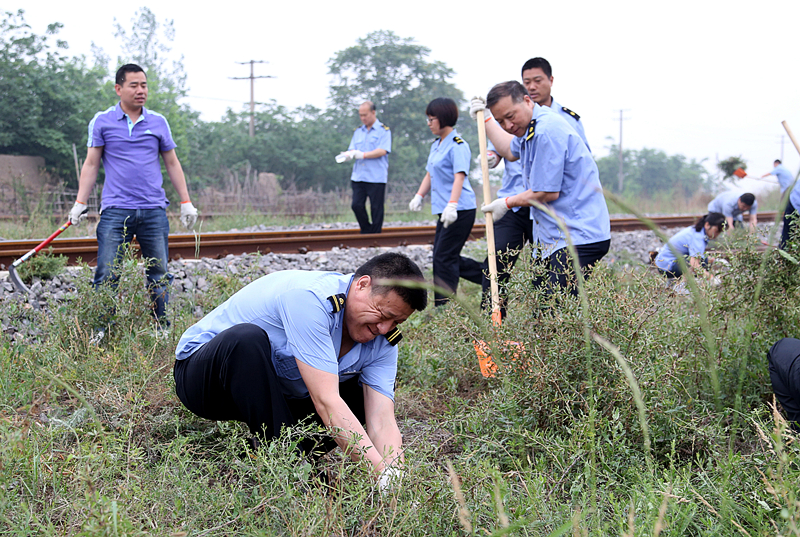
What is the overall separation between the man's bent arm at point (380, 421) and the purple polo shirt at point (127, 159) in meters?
2.88

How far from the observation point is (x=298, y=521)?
195 cm

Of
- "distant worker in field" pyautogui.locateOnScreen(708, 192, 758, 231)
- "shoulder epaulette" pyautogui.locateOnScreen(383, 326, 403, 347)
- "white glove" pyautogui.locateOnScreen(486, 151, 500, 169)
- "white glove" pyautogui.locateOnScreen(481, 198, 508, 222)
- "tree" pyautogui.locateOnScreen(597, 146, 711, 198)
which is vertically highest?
"tree" pyautogui.locateOnScreen(597, 146, 711, 198)

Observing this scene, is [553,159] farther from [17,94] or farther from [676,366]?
[17,94]

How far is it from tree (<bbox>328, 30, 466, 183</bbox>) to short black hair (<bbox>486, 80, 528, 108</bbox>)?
3108 centimetres

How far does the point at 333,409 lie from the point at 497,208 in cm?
252

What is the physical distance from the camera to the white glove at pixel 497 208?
4.42 meters

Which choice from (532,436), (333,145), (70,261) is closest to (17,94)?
(333,145)

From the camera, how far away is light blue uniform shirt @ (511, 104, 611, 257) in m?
3.84

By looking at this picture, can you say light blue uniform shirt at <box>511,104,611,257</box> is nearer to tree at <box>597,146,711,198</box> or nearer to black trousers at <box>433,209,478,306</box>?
black trousers at <box>433,209,478,306</box>

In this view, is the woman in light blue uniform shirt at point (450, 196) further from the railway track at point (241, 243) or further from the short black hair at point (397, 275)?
the short black hair at point (397, 275)

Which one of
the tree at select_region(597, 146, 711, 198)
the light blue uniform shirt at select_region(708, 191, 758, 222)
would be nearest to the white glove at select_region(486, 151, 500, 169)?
the light blue uniform shirt at select_region(708, 191, 758, 222)

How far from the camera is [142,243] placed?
495 centimetres

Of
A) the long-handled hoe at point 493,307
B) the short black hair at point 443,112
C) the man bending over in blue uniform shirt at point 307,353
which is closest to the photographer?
the man bending over in blue uniform shirt at point 307,353

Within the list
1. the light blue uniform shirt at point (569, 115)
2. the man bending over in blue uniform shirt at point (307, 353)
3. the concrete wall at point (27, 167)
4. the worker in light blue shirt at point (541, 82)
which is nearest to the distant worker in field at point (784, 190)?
the light blue uniform shirt at point (569, 115)
